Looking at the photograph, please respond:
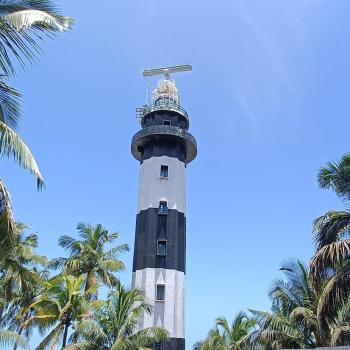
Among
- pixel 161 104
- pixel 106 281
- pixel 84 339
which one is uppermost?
pixel 161 104

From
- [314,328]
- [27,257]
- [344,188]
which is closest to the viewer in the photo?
[344,188]

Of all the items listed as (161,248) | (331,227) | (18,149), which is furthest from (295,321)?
(18,149)

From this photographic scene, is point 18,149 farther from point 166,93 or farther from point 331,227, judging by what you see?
point 166,93

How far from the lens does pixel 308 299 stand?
2514cm

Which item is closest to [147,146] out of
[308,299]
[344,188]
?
[308,299]

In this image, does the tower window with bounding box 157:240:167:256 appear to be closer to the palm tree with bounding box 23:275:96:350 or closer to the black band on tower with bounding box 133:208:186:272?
the black band on tower with bounding box 133:208:186:272

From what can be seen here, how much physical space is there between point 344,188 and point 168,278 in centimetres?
2123

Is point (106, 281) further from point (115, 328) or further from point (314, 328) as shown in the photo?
point (314, 328)

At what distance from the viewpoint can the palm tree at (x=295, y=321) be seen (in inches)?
867

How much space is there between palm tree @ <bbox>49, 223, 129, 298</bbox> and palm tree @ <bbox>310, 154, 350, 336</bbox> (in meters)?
18.1

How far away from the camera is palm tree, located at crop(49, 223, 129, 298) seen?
1277 inches

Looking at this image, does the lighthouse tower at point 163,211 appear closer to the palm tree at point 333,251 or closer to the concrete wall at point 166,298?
the concrete wall at point 166,298

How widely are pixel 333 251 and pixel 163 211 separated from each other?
24.0m

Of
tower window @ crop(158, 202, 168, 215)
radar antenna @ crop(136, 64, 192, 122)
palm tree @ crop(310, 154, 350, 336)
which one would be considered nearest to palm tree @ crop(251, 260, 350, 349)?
palm tree @ crop(310, 154, 350, 336)
